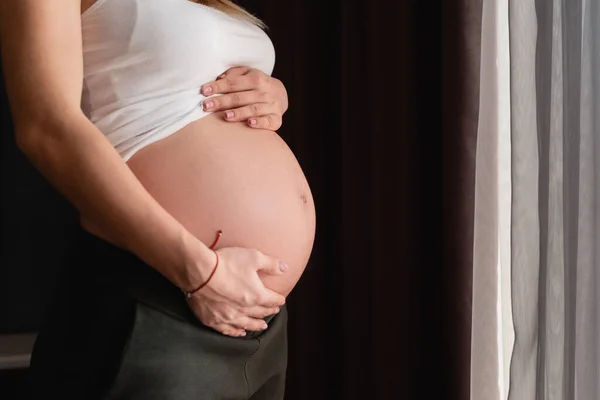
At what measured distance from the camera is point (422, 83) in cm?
146

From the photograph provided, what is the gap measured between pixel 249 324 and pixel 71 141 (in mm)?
328

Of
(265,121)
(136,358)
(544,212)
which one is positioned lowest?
→ (136,358)

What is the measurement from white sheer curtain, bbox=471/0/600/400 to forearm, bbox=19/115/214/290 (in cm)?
50

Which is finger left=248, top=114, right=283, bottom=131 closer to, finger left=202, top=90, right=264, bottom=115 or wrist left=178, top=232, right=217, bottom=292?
finger left=202, top=90, right=264, bottom=115

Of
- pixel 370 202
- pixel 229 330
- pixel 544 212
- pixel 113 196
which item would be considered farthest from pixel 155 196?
pixel 370 202

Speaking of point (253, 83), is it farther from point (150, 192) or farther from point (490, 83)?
point (490, 83)

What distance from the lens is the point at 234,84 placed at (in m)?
1.06

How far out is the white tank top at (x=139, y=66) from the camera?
0.95 meters

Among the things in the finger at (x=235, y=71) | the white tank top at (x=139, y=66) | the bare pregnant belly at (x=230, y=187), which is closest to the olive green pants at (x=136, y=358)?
the bare pregnant belly at (x=230, y=187)

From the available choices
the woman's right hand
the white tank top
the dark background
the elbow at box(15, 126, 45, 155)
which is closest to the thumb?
the woman's right hand

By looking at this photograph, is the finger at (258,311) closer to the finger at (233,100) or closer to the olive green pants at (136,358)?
the olive green pants at (136,358)

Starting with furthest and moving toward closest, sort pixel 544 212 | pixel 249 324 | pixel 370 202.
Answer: pixel 370 202 < pixel 544 212 < pixel 249 324

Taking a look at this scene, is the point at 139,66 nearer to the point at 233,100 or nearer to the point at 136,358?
the point at 233,100

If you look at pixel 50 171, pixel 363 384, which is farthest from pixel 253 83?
pixel 363 384
